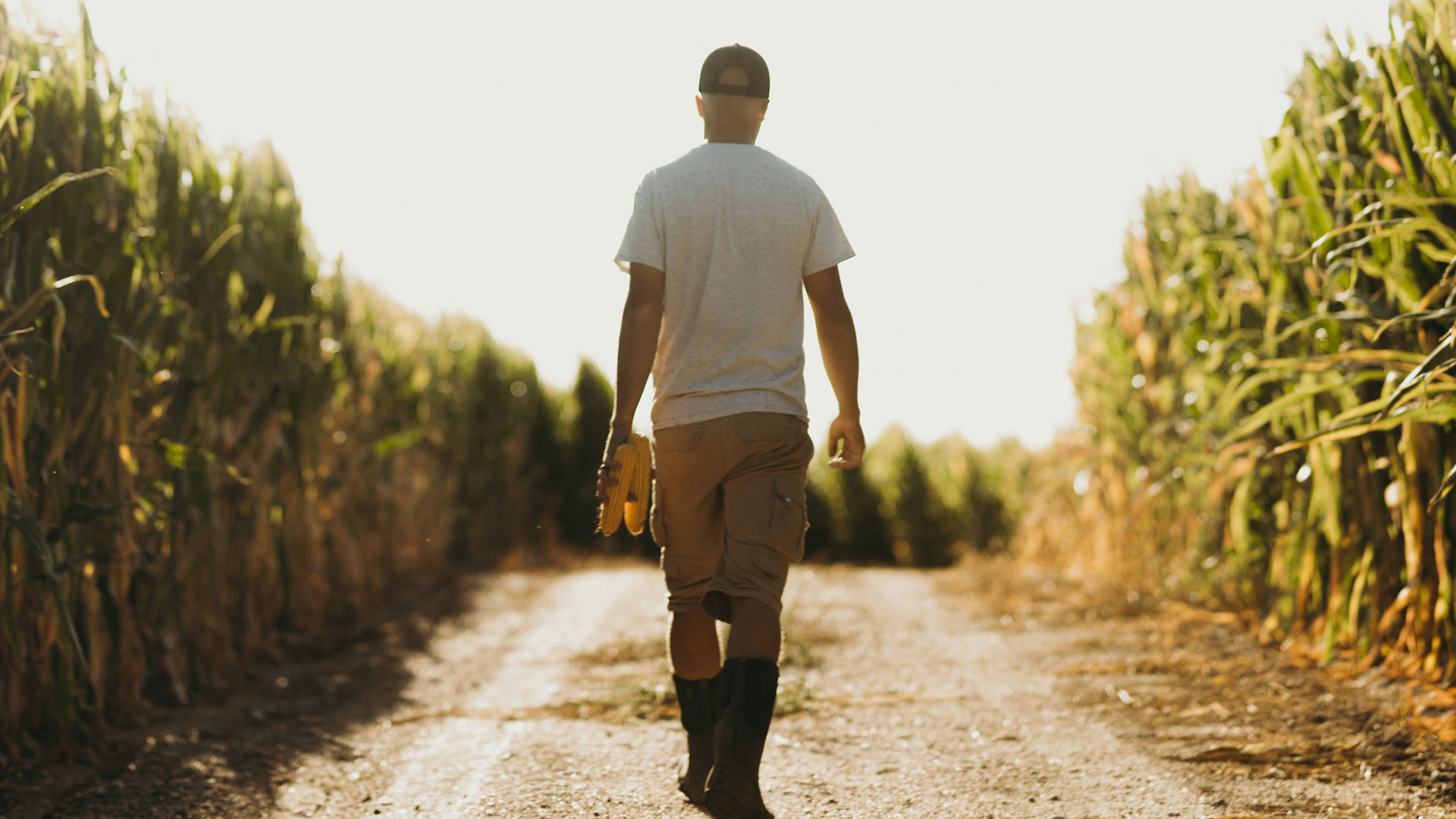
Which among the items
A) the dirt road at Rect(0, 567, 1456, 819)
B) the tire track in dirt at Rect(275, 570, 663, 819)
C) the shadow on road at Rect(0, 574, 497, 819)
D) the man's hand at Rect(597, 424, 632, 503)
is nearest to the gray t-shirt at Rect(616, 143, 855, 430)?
the man's hand at Rect(597, 424, 632, 503)

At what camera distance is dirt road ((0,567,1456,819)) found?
331 cm

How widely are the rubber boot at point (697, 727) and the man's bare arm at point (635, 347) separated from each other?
587 mm

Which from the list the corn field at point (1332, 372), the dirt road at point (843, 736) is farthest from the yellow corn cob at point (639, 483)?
the corn field at point (1332, 372)

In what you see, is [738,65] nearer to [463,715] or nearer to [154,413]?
[463,715]

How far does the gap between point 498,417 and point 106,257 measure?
6904mm

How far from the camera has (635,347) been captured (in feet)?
10.6

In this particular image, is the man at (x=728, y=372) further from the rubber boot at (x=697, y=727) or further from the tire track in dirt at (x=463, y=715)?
the tire track in dirt at (x=463, y=715)

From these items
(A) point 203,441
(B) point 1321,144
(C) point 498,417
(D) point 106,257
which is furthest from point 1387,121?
(C) point 498,417

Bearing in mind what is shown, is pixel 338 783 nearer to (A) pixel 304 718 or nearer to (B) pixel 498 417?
(A) pixel 304 718

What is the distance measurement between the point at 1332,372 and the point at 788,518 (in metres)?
2.36

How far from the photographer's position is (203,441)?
5285 millimetres

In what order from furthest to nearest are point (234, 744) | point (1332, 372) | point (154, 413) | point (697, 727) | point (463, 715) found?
point (154, 413), point (463, 715), point (1332, 372), point (234, 744), point (697, 727)

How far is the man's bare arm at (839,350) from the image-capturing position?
3369 millimetres

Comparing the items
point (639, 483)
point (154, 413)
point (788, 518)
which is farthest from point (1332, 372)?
point (154, 413)
